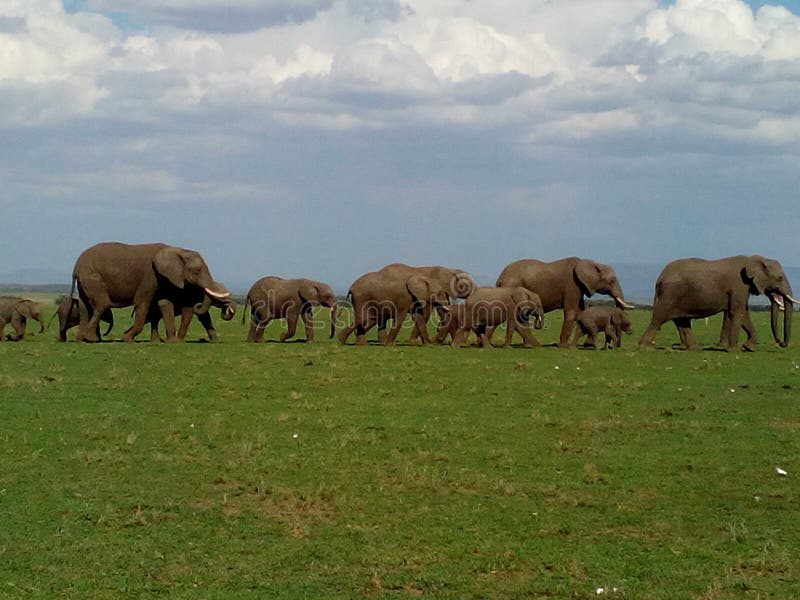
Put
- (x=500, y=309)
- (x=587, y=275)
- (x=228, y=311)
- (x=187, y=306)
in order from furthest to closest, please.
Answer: (x=228, y=311) → (x=587, y=275) → (x=187, y=306) → (x=500, y=309)

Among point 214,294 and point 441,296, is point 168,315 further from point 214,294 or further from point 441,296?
point 441,296

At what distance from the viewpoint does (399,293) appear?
31703mm

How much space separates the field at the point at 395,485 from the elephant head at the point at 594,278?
34.7ft

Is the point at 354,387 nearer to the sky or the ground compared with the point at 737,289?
nearer to the ground

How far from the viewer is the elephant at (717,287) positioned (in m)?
29.2

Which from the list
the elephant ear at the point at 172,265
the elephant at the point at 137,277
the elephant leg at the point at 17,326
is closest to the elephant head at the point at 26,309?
the elephant leg at the point at 17,326

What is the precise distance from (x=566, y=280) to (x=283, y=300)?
7.95 meters

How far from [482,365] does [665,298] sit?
7591mm

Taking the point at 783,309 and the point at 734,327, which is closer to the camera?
the point at 734,327

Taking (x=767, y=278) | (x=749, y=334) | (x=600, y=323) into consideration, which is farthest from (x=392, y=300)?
(x=767, y=278)

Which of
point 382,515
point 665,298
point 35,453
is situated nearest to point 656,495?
point 382,515

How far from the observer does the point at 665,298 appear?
29.6 meters

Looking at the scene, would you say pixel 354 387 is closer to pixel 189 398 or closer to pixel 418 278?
pixel 189 398

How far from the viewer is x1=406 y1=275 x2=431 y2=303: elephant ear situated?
3156 cm
